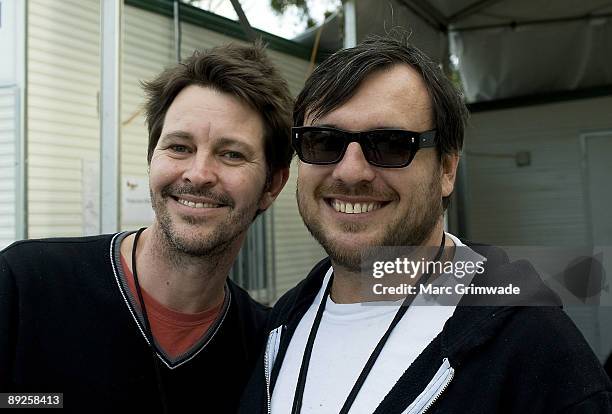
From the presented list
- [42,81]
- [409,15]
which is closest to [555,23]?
[409,15]

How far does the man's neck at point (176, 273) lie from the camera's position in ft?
7.11

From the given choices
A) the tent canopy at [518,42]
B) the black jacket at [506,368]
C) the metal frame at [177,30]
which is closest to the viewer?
the black jacket at [506,368]

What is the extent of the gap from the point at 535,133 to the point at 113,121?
4180mm

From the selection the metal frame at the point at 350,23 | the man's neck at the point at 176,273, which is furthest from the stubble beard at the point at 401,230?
the metal frame at the point at 350,23

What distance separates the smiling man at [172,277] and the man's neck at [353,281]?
529mm

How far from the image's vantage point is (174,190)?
2152 millimetres

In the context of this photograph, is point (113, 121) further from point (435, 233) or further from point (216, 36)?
point (435, 233)

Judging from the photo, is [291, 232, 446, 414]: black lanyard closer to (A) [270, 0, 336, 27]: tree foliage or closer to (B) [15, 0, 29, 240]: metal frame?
(B) [15, 0, 29, 240]: metal frame

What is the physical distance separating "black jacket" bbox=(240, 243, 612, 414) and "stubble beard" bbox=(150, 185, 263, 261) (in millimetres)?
892

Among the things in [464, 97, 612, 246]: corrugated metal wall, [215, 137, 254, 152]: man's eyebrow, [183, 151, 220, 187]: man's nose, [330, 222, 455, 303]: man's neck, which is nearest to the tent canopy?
[464, 97, 612, 246]: corrugated metal wall

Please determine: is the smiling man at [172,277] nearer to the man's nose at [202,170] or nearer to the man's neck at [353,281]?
the man's nose at [202,170]

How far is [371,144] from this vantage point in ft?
5.40

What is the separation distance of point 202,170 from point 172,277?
403mm

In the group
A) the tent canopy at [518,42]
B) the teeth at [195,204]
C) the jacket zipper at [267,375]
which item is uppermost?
the tent canopy at [518,42]
